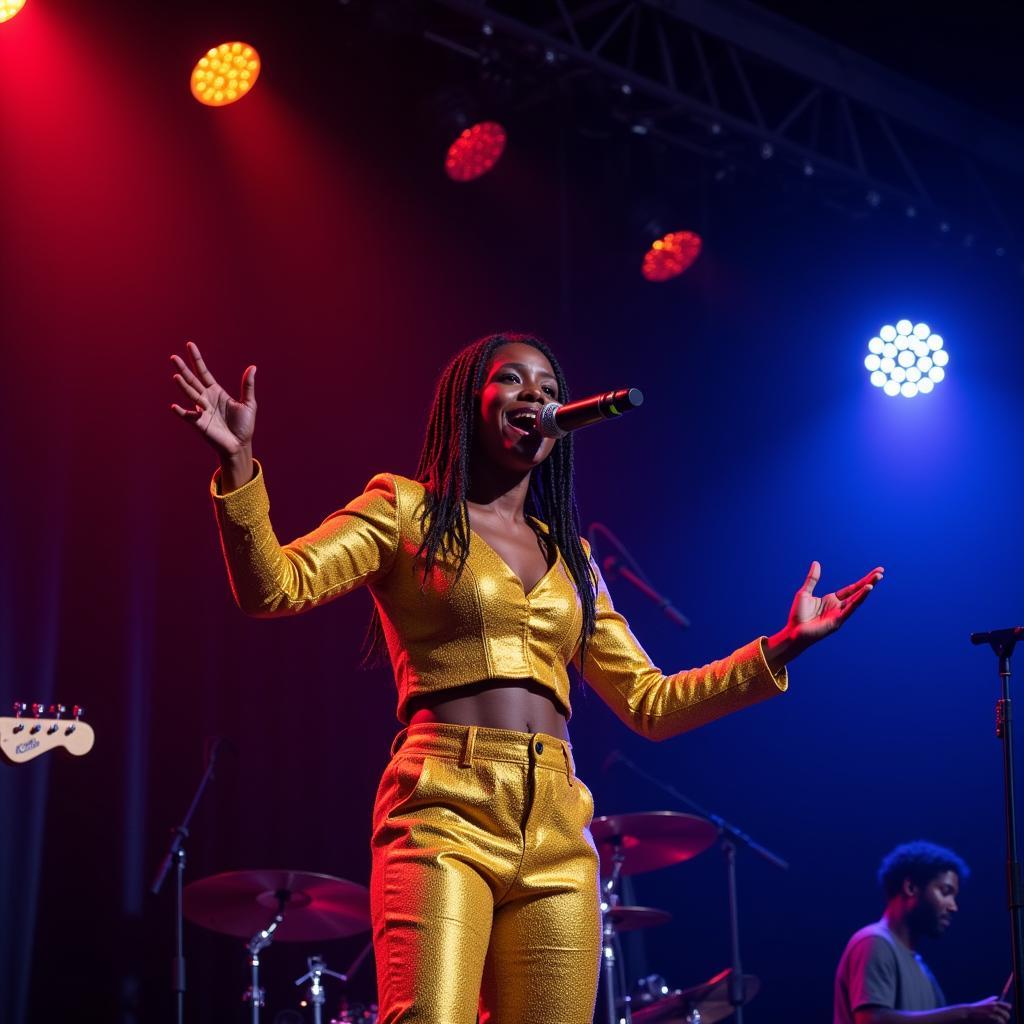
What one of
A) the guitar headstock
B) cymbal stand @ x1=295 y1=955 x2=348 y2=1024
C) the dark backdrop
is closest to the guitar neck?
the guitar headstock

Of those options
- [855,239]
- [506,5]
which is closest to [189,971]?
[506,5]

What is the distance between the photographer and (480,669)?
2773 mm

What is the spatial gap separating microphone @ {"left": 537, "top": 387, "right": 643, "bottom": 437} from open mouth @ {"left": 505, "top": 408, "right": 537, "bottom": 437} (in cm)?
3

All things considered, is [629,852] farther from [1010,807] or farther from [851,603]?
[851,603]

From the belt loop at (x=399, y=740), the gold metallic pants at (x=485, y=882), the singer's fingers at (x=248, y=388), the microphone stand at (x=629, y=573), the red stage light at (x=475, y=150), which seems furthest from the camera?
the red stage light at (x=475, y=150)

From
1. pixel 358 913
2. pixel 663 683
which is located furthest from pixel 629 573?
pixel 663 683

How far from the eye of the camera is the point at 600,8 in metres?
6.90

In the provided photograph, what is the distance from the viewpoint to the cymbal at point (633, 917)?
19.1ft

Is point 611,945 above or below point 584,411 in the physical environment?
below

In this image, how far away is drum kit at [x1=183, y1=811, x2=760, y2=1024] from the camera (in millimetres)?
5434

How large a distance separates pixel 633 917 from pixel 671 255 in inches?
151

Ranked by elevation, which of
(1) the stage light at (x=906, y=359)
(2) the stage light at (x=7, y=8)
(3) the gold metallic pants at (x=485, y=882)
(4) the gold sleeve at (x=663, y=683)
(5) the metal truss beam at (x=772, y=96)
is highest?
(5) the metal truss beam at (x=772, y=96)

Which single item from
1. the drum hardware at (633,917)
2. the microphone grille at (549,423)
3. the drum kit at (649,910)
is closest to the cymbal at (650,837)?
the drum kit at (649,910)

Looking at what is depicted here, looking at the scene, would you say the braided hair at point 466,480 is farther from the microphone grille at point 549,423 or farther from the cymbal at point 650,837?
the cymbal at point 650,837
